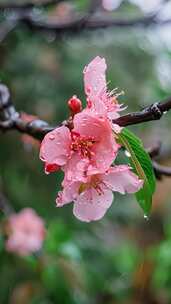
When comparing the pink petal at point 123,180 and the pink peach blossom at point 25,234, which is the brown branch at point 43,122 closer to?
the pink petal at point 123,180

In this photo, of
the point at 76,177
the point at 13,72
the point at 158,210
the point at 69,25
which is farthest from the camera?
the point at 158,210

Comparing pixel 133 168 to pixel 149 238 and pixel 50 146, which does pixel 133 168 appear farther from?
pixel 149 238

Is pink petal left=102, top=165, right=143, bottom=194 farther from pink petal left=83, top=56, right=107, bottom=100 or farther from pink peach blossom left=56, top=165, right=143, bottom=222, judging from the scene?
pink petal left=83, top=56, right=107, bottom=100

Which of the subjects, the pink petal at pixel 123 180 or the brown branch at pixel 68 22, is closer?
the pink petal at pixel 123 180

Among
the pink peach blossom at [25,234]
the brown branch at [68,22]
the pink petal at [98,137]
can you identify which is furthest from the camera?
the brown branch at [68,22]

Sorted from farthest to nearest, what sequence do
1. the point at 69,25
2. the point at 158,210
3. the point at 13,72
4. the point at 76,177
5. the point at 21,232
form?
the point at 158,210, the point at 13,72, the point at 69,25, the point at 21,232, the point at 76,177

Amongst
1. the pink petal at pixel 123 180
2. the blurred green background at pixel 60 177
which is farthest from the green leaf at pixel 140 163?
the blurred green background at pixel 60 177

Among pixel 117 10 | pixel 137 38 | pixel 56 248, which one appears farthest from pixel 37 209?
pixel 137 38
